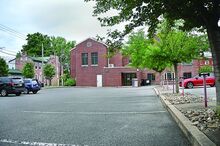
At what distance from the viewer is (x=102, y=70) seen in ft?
197

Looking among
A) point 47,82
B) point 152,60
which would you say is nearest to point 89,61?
point 47,82

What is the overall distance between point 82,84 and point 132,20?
54.6 metres

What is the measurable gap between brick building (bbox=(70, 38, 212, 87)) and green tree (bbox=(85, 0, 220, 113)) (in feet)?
166

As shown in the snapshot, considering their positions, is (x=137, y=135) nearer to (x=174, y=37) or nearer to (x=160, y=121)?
(x=160, y=121)

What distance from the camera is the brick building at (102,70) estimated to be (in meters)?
59.0

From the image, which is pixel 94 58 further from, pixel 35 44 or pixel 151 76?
pixel 35 44

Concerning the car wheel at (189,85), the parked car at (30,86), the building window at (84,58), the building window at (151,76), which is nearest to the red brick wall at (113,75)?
the building window at (84,58)

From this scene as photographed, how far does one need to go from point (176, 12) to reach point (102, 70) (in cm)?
5286

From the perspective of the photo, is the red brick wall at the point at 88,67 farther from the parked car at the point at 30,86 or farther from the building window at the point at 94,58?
the parked car at the point at 30,86

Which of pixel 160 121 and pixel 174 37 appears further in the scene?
pixel 174 37

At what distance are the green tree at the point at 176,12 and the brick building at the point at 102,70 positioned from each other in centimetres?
5052

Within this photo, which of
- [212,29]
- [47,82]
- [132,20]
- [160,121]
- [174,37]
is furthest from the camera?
[47,82]

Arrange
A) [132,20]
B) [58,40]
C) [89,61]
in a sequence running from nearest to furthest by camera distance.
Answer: [132,20], [89,61], [58,40]

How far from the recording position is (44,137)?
669 cm
